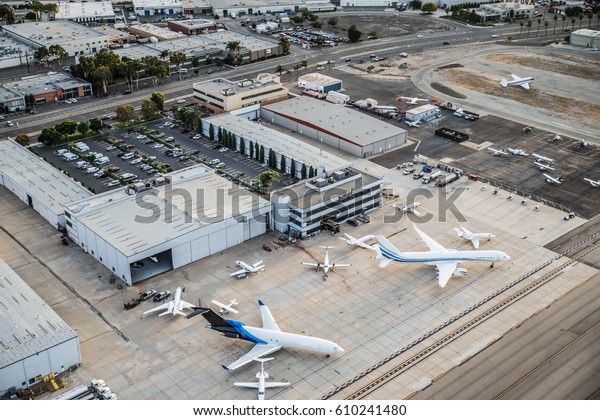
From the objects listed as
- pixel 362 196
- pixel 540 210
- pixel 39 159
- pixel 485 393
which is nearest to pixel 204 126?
pixel 39 159

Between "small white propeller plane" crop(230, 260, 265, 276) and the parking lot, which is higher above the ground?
the parking lot

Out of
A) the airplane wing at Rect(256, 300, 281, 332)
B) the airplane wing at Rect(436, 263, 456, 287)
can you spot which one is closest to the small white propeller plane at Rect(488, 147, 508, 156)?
the airplane wing at Rect(436, 263, 456, 287)

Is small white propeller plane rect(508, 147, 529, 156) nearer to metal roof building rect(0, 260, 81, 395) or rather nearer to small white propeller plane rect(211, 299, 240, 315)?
small white propeller plane rect(211, 299, 240, 315)

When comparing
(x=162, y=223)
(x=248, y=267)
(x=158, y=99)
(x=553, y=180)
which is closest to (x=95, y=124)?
(x=158, y=99)

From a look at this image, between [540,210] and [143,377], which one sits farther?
[540,210]

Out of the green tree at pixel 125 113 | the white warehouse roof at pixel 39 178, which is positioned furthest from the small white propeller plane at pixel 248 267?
the green tree at pixel 125 113

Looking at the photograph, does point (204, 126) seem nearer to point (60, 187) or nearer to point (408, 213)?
point (60, 187)
